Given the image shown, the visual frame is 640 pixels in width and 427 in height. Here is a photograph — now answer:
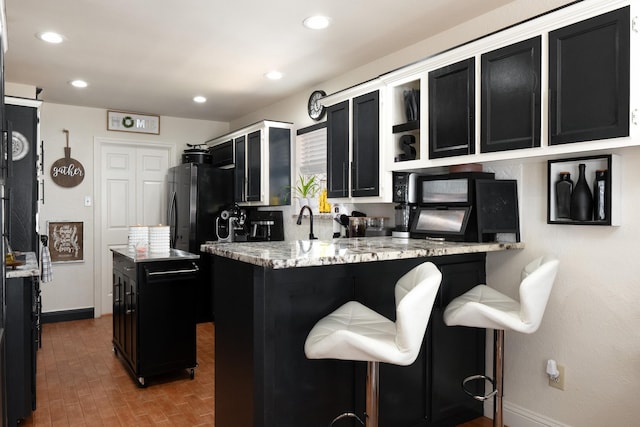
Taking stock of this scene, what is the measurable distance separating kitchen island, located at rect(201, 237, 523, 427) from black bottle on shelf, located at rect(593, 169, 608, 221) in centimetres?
49

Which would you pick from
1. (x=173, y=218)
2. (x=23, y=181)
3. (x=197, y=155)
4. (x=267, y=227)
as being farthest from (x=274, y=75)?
(x=173, y=218)

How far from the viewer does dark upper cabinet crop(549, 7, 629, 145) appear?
1.89 meters

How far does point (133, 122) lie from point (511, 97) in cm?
490

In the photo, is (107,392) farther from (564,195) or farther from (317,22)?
(564,195)

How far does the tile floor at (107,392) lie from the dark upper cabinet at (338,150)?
182 cm

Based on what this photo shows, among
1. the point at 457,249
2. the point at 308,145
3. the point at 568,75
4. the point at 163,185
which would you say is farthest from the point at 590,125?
the point at 163,185

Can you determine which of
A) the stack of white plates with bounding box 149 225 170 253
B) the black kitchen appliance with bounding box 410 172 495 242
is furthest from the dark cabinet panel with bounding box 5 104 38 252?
the black kitchen appliance with bounding box 410 172 495 242

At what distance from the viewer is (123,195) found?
19.0 feet

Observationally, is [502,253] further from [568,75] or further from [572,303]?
[568,75]

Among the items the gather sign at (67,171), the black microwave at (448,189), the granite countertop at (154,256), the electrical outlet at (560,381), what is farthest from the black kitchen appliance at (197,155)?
the electrical outlet at (560,381)

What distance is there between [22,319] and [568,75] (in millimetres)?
3146

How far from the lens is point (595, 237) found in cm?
233

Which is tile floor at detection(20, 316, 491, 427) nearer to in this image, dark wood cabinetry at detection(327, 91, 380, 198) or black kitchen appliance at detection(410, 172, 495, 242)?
black kitchen appliance at detection(410, 172, 495, 242)

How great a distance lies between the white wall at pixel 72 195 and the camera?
5.27 meters
